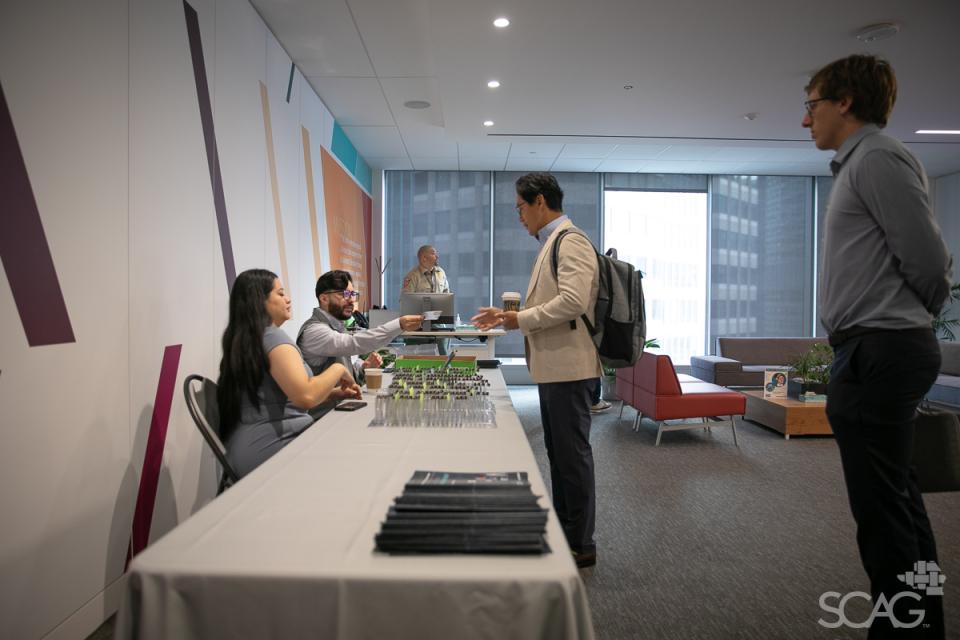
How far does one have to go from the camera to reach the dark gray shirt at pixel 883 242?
1402mm

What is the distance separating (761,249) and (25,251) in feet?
29.7

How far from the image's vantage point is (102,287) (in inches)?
83.3

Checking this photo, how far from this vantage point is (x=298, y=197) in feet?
15.8

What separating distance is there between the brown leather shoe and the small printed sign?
376 centimetres

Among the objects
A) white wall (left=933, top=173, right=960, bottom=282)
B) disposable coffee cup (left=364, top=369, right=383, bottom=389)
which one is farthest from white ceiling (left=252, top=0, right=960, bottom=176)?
disposable coffee cup (left=364, top=369, right=383, bottom=389)

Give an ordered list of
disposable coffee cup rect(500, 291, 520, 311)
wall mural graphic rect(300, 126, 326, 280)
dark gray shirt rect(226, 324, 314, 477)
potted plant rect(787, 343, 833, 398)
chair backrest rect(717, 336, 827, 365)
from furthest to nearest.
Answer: chair backrest rect(717, 336, 827, 365) → potted plant rect(787, 343, 833, 398) → wall mural graphic rect(300, 126, 326, 280) → disposable coffee cup rect(500, 291, 520, 311) → dark gray shirt rect(226, 324, 314, 477)

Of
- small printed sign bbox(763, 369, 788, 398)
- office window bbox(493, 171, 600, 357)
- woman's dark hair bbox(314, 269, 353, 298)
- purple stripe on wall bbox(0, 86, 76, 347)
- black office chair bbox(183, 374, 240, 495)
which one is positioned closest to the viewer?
purple stripe on wall bbox(0, 86, 76, 347)

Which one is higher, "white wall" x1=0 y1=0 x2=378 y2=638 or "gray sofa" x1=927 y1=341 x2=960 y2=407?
"white wall" x1=0 y1=0 x2=378 y2=638

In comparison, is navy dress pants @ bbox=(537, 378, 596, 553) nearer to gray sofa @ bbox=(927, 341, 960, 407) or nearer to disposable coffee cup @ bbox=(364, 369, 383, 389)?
disposable coffee cup @ bbox=(364, 369, 383, 389)

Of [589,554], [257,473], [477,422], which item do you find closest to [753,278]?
[589,554]

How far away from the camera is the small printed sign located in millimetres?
5523

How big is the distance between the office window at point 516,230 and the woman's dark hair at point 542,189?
613 centimetres

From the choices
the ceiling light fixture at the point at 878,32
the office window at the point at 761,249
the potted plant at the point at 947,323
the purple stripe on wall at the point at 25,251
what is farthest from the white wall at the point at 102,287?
the potted plant at the point at 947,323

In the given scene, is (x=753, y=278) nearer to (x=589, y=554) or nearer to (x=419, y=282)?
(x=419, y=282)
